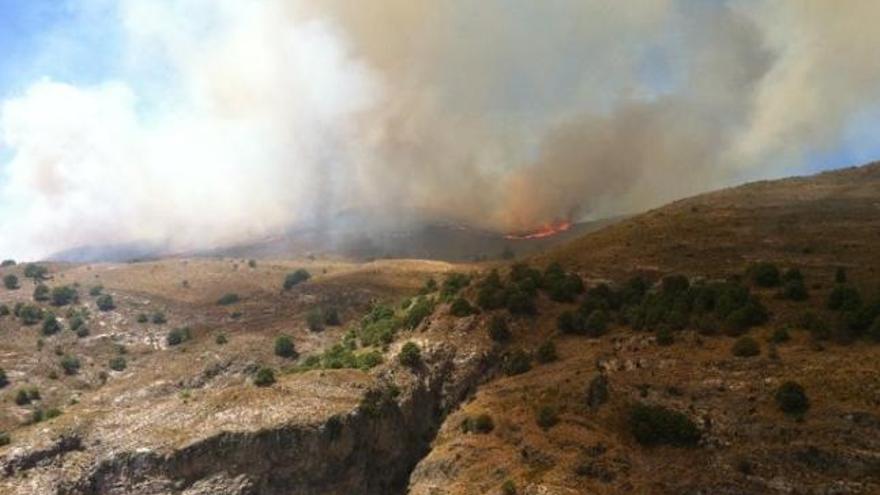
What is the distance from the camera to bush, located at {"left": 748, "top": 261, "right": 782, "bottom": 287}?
275 feet

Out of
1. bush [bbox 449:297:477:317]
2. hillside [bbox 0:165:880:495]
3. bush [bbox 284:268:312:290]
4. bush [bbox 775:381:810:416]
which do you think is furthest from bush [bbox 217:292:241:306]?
bush [bbox 775:381:810:416]

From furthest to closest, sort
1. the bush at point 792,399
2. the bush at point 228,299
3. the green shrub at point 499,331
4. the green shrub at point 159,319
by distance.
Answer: the bush at point 228,299, the green shrub at point 159,319, the green shrub at point 499,331, the bush at point 792,399

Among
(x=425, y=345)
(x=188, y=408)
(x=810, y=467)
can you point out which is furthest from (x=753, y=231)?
(x=188, y=408)

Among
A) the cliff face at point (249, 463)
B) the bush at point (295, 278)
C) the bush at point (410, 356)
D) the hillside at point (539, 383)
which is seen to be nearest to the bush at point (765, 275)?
the hillside at point (539, 383)

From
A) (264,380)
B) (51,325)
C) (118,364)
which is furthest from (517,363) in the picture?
(51,325)

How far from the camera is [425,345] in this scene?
86812mm

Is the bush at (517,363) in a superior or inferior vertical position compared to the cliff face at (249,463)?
superior

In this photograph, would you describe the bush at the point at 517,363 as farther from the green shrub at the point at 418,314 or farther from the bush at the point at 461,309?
the green shrub at the point at 418,314

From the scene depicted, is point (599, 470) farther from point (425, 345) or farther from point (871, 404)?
point (425, 345)

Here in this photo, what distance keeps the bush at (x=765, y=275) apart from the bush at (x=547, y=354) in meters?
21.1

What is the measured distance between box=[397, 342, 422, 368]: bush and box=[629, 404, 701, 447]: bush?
25.3m

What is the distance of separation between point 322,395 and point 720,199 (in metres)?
68.1

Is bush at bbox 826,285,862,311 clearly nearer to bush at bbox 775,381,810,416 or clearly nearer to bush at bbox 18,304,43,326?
A: bush at bbox 775,381,810,416

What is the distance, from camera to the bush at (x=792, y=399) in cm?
6097
